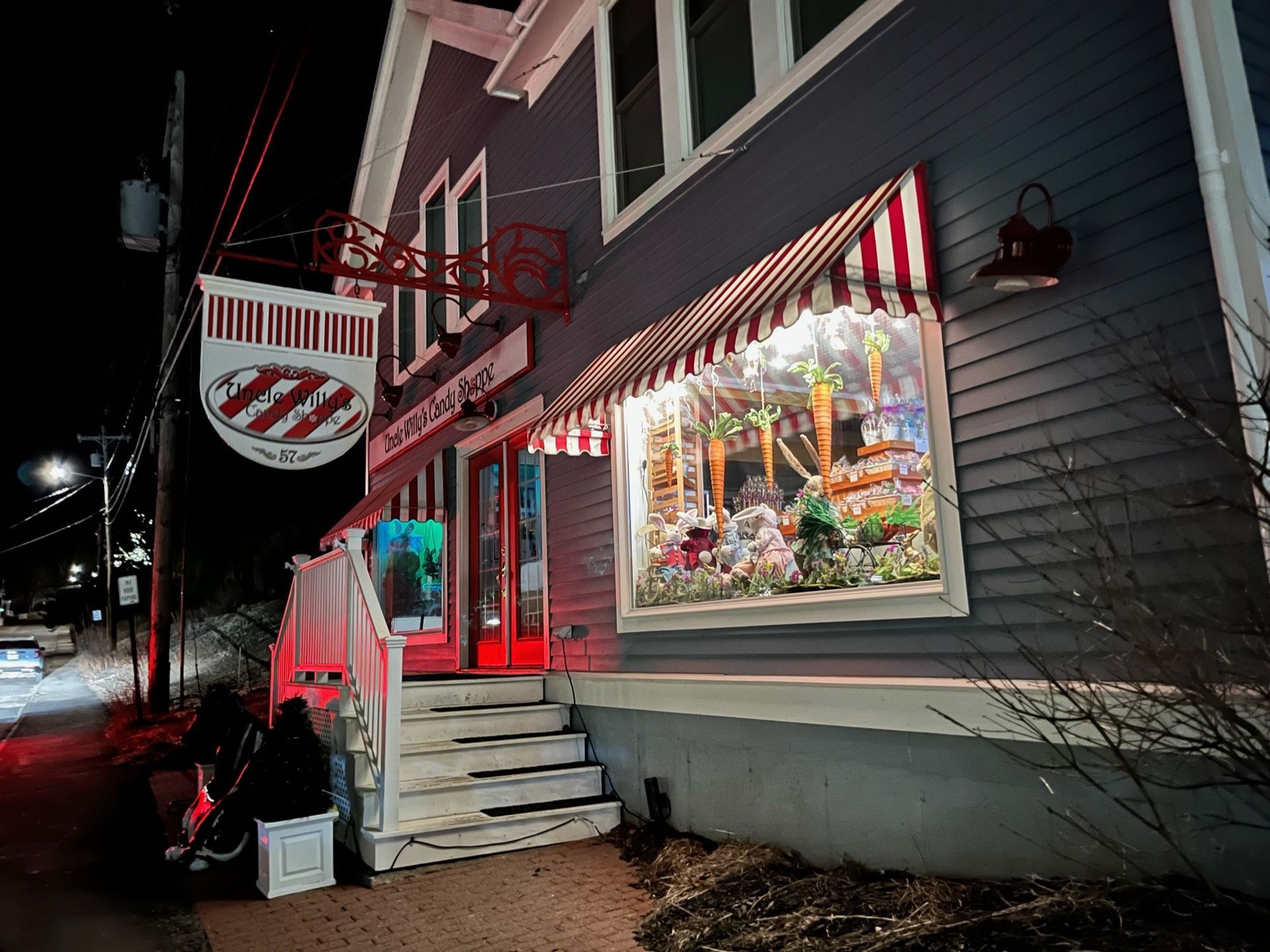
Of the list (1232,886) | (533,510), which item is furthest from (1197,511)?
(533,510)

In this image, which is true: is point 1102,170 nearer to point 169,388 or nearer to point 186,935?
point 186,935

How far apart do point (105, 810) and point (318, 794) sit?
4.96 metres

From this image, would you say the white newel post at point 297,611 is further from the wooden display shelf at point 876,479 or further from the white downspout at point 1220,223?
the white downspout at point 1220,223

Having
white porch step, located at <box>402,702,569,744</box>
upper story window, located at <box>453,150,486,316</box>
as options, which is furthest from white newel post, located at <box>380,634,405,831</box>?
upper story window, located at <box>453,150,486,316</box>

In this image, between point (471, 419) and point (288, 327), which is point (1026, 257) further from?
point (471, 419)

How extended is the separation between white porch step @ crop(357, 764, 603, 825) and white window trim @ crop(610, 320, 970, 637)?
1665mm

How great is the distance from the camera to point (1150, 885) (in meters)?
3.30

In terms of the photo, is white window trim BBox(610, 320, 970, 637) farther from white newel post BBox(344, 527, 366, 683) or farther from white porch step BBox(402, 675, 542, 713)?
white newel post BBox(344, 527, 366, 683)

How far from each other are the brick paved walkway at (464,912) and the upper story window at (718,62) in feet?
17.3

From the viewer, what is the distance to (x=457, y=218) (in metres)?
11.0

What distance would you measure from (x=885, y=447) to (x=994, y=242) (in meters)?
1.27

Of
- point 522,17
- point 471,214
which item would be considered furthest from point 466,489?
point 522,17

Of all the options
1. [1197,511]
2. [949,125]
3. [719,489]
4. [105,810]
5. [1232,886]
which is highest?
[949,125]

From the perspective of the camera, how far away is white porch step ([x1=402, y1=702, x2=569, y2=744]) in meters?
7.25
